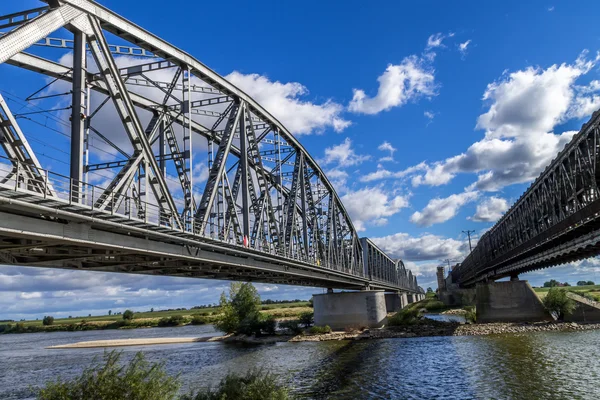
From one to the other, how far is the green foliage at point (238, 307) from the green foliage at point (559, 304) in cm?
4246

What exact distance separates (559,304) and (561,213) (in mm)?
21094

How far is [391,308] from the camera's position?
12825 cm

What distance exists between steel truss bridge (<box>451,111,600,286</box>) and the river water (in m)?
8.87

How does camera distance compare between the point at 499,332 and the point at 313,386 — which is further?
the point at 499,332

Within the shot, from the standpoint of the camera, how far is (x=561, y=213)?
43.4m

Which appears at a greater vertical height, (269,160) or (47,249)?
(269,160)

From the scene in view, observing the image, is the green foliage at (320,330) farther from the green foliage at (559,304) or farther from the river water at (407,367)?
the green foliage at (559,304)

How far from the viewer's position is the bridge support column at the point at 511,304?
60.1m

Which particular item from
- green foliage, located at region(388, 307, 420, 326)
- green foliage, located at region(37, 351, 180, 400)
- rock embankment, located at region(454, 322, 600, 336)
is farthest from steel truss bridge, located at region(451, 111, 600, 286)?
green foliage, located at region(37, 351, 180, 400)

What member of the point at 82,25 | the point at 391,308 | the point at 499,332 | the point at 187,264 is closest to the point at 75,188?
the point at 82,25

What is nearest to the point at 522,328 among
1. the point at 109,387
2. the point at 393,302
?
the point at 109,387

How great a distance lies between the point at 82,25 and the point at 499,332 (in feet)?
174

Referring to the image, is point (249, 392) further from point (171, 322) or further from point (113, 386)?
point (171, 322)

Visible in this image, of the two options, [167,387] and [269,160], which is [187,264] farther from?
[269,160]
